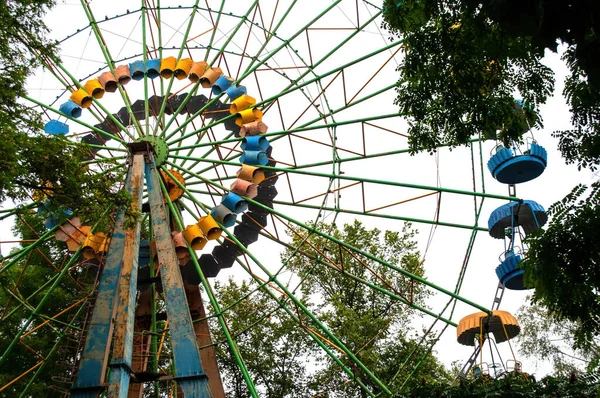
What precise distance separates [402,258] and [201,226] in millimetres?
10536

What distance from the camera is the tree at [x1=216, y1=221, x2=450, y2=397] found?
70.8 ft

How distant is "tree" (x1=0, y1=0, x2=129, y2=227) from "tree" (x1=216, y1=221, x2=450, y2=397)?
10.4 m

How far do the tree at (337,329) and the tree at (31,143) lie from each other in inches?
409

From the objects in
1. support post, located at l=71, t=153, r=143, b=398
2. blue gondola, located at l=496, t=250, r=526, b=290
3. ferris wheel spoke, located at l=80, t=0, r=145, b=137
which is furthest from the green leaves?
ferris wheel spoke, located at l=80, t=0, r=145, b=137

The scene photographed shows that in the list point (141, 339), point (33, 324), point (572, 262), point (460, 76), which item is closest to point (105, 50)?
point (141, 339)

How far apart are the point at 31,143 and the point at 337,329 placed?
44.0ft

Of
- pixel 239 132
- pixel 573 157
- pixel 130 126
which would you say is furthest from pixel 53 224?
pixel 573 157

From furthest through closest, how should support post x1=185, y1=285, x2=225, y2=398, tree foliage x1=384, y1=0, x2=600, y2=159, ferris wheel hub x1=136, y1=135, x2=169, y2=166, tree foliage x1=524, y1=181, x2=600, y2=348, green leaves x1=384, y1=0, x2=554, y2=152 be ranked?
ferris wheel hub x1=136, y1=135, x2=169, y2=166, support post x1=185, y1=285, x2=225, y2=398, green leaves x1=384, y1=0, x2=554, y2=152, tree foliage x1=384, y1=0, x2=600, y2=159, tree foliage x1=524, y1=181, x2=600, y2=348

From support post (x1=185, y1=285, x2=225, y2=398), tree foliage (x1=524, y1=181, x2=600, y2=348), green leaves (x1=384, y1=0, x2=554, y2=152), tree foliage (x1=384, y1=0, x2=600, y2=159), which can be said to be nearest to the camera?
tree foliage (x1=524, y1=181, x2=600, y2=348)

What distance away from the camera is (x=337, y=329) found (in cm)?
2184

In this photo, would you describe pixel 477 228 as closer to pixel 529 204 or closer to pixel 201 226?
pixel 529 204

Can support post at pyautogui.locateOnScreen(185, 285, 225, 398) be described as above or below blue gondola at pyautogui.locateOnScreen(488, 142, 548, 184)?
below

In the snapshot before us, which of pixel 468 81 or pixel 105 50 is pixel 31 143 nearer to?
pixel 468 81

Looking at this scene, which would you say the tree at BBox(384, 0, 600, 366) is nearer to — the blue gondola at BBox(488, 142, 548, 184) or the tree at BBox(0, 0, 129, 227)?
the tree at BBox(0, 0, 129, 227)
